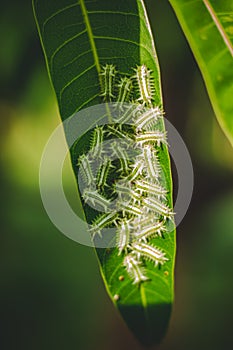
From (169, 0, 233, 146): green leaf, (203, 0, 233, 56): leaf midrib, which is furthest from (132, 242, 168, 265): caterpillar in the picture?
(203, 0, 233, 56): leaf midrib

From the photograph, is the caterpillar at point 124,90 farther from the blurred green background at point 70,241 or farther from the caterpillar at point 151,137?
the blurred green background at point 70,241

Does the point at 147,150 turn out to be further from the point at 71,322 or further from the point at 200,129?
the point at 71,322

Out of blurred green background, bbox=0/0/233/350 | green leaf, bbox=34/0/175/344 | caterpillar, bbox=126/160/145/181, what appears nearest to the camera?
green leaf, bbox=34/0/175/344

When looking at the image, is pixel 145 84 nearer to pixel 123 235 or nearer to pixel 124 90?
pixel 124 90

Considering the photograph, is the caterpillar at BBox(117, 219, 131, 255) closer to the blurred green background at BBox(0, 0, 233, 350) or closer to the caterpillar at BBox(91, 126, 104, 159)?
the caterpillar at BBox(91, 126, 104, 159)

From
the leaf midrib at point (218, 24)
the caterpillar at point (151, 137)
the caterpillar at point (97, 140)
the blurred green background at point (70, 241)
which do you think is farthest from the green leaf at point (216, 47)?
the blurred green background at point (70, 241)

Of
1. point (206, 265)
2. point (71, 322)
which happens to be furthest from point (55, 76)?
point (71, 322)
